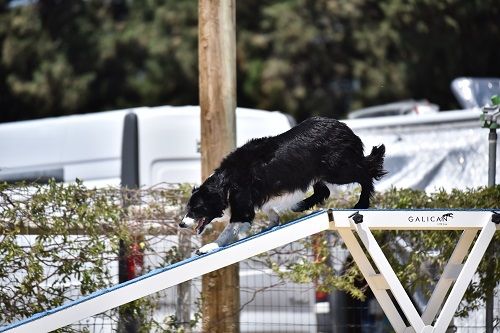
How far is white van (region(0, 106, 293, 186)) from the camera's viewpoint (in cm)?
874

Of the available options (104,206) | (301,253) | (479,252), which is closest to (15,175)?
(104,206)

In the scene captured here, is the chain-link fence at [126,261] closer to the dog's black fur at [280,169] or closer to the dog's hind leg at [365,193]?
the dog's hind leg at [365,193]

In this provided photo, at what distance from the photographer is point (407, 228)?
551 cm

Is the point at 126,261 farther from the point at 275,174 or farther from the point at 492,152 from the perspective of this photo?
the point at 492,152

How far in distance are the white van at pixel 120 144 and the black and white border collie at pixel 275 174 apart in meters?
2.85

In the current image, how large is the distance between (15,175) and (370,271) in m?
4.18

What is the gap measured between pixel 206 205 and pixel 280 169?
52 centimetres

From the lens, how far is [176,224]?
678 cm

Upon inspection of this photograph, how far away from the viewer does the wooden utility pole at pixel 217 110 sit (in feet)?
22.0

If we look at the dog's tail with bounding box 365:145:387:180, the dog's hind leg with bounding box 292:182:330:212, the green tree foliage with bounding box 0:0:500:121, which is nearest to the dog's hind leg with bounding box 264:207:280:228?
the dog's hind leg with bounding box 292:182:330:212

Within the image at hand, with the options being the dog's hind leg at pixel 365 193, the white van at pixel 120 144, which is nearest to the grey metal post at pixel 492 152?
the dog's hind leg at pixel 365 193

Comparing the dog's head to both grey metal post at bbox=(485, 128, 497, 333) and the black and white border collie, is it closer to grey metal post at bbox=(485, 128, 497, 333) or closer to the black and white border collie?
the black and white border collie

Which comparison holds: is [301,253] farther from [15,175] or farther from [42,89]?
[42,89]

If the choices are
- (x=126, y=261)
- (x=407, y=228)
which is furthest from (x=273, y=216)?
(x=126, y=261)
